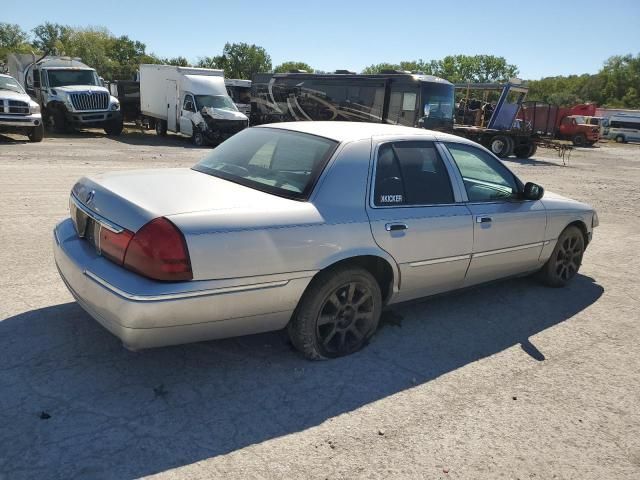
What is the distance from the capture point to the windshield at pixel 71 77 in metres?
20.1

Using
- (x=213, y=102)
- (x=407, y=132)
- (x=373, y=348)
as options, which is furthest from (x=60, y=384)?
(x=213, y=102)

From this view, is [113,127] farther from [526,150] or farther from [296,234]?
[296,234]

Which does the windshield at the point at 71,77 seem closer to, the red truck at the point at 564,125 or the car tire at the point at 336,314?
the car tire at the point at 336,314

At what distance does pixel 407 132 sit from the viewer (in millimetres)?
4137

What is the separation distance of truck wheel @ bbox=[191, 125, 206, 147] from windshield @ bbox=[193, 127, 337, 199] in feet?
53.6

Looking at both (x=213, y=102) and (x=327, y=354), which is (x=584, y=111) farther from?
(x=327, y=354)

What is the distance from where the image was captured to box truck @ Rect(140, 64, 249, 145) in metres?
19.8

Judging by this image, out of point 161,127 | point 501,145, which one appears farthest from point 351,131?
point 501,145

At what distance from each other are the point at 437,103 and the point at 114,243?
18813mm

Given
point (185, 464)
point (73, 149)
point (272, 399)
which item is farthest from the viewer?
point (73, 149)

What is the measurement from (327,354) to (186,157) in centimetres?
1318

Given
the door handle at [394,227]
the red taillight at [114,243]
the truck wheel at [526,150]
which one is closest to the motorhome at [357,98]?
the truck wheel at [526,150]

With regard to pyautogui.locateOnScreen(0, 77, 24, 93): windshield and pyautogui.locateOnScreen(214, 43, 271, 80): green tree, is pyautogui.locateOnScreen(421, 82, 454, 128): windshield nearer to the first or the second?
pyautogui.locateOnScreen(0, 77, 24, 93): windshield

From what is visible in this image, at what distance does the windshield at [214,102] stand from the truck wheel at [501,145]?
12.0m
